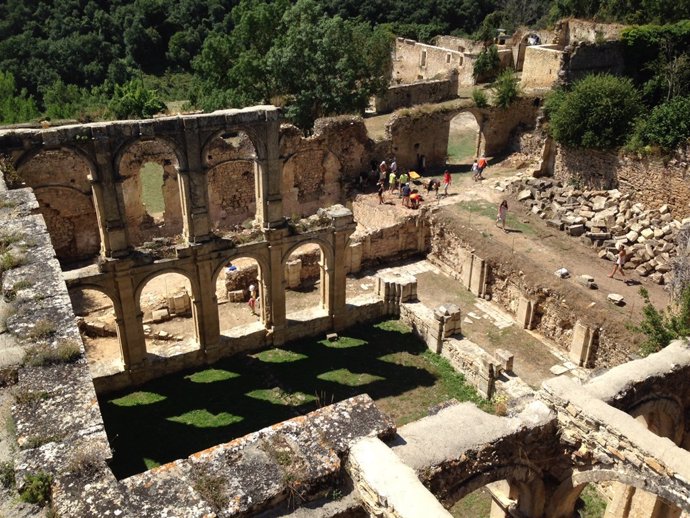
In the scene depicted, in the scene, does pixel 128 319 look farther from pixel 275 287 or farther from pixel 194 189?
pixel 275 287

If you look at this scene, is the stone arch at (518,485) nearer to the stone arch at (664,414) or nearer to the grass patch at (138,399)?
the stone arch at (664,414)

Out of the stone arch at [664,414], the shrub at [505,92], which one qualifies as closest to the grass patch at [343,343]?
Answer: the stone arch at [664,414]

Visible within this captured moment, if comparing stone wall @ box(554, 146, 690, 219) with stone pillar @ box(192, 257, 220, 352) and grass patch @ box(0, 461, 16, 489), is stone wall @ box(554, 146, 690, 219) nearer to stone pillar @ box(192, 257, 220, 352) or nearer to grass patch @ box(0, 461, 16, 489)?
stone pillar @ box(192, 257, 220, 352)

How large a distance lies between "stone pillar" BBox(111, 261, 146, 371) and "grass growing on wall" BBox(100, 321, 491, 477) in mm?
859

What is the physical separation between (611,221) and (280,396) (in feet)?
44.5

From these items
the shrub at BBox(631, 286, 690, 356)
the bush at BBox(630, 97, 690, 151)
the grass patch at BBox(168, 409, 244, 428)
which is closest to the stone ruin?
the shrub at BBox(631, 286, 690, 356)

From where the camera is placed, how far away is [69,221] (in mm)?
22312

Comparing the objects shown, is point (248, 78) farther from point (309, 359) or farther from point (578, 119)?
point (309, 359)

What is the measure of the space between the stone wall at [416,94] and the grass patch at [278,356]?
2064 cm

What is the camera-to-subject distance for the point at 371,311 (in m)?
18.9

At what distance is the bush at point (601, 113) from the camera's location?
23719 millimetres

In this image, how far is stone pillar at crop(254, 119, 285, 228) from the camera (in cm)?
1595

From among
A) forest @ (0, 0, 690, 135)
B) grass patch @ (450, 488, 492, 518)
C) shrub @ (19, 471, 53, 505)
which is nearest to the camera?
shrub @ (19, 471, 53, 505)

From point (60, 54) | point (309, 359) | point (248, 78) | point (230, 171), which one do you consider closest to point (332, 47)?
point (248, 78)
